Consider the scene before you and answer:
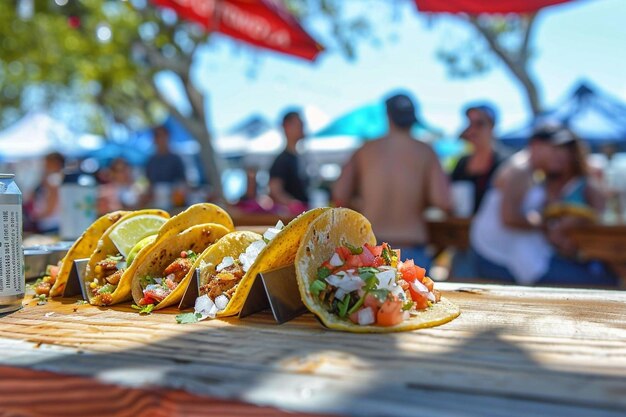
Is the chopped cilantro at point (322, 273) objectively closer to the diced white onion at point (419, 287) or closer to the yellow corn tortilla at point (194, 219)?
the diced white onion at point (419, 287)

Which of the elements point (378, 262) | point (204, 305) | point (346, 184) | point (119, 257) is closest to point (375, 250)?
point (378, 262)

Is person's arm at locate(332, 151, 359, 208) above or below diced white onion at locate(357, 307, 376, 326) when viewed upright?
above

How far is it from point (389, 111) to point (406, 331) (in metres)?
3.41

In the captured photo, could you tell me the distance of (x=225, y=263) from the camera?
90.3 inches

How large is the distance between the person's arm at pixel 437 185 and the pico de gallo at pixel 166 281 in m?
2.98

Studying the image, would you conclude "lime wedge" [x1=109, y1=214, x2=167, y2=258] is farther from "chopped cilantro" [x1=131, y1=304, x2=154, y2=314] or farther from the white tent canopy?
the white tent canopy

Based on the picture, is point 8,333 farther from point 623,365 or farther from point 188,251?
point 623,365

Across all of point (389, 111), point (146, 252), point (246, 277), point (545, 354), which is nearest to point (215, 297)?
point (246, 277)

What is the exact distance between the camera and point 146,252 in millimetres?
2398

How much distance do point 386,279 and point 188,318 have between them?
27.9 inches

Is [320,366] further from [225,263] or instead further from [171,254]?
[171,254]

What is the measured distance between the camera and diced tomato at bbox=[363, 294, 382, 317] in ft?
6.26

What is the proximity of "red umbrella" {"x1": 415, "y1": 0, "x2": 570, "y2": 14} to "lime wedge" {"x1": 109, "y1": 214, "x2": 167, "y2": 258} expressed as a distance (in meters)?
2.46

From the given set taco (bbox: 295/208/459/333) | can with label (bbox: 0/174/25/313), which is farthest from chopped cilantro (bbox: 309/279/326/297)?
can with label (bbox: 0/174/25/313)
